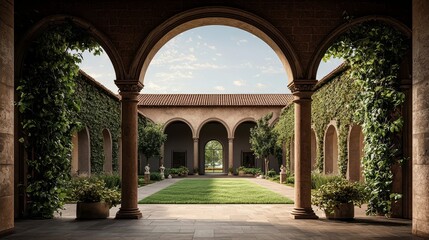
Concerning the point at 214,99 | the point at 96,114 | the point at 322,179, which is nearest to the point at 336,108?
the point at 322,179

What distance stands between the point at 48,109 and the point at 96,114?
960 cm

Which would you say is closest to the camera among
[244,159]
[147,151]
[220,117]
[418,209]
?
[418,209]

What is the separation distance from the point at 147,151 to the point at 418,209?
68.2ft

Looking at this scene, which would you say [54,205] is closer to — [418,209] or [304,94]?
[304,94]

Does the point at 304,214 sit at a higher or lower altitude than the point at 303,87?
lower

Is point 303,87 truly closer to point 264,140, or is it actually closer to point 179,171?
point 264,140

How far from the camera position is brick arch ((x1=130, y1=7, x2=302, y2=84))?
816 centimetres

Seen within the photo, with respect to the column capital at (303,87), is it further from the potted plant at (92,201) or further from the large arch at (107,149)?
the large arch at (107,149)

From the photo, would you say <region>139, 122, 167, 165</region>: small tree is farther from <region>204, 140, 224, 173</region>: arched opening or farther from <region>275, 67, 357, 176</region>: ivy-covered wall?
<region>204, 140, 224, 173</region>: arched opening

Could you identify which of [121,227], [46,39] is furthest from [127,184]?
[46,39]

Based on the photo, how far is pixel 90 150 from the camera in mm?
17328

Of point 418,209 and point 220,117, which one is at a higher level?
point 220,117

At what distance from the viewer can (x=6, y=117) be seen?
6.20m

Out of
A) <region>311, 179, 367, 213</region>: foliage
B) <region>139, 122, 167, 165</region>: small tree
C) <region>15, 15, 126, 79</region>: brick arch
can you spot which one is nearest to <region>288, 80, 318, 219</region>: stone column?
<region>311, 179, 367, 213</region>: foliage
